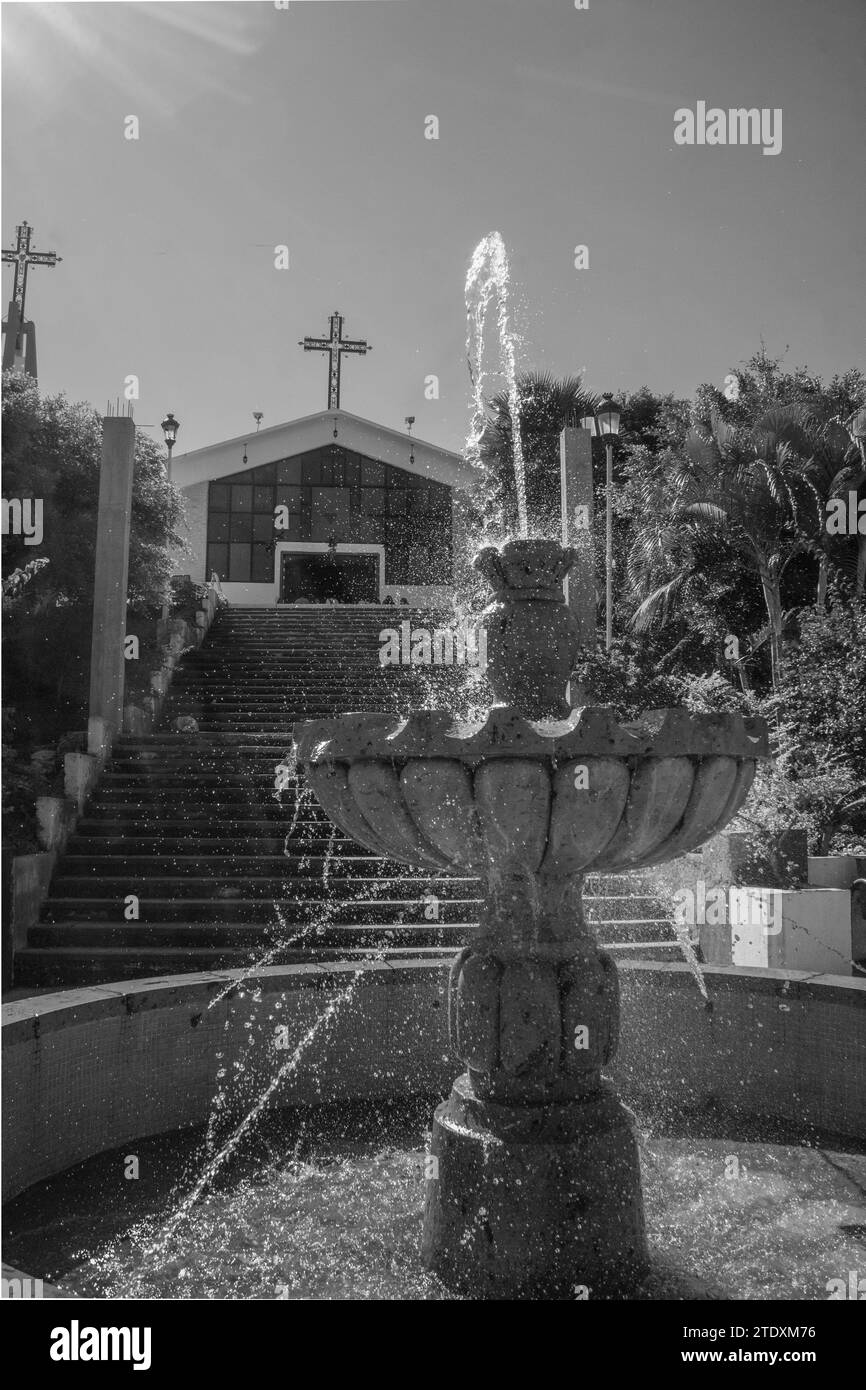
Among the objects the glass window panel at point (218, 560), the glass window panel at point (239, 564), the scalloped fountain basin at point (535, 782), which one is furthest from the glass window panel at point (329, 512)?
the scalloped fountain basin at point (535, 782)

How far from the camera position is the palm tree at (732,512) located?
17.2 metres

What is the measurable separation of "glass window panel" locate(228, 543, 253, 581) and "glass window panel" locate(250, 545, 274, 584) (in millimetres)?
183

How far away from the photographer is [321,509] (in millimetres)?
32281

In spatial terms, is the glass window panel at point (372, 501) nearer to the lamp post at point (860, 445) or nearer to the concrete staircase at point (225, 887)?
the lamp post at point (860, 445)

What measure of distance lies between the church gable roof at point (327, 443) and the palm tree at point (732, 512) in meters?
12.9

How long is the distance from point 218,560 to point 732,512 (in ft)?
60.2

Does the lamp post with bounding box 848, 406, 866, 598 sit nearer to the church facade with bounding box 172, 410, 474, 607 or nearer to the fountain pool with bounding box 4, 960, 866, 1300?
the fountain pool with bounding box 4, 960, 866, 1300

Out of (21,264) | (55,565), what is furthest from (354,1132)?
(21,264)

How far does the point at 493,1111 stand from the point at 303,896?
5.46m

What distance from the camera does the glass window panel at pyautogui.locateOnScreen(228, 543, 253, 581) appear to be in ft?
105

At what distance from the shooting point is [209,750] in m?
11.2

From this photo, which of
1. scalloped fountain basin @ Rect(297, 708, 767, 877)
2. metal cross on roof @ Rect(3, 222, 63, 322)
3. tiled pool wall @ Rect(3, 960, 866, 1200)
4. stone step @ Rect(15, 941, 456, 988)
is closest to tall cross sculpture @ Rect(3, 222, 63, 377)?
metal cross on roof @ Rect(3, 222, 63, 322)

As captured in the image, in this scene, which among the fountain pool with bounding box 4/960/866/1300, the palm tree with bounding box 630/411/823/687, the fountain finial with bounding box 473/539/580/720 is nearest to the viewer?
the fountain pool with bounding box 4/960/866/1300
